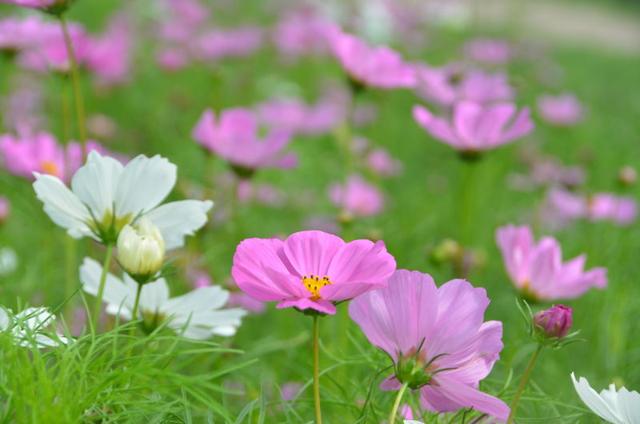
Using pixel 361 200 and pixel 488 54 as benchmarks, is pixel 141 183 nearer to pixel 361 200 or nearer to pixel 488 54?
pixel 361 200

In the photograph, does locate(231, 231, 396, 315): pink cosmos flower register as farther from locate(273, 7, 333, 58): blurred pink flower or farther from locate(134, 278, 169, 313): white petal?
locate(273, 7, 333, 58): blurred pink flower

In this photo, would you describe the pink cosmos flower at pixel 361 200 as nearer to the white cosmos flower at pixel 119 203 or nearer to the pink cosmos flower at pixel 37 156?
the pink cosmos flower at pixel 37 156

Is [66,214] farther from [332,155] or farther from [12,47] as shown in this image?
[332,155]

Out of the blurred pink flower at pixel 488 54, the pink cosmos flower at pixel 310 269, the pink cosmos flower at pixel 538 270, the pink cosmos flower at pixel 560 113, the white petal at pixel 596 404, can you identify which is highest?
the pink cosmos flower at pixel 310 269

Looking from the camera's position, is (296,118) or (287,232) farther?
(296,118)

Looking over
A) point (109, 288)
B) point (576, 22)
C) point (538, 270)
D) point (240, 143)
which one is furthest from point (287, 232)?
point (576, 22)

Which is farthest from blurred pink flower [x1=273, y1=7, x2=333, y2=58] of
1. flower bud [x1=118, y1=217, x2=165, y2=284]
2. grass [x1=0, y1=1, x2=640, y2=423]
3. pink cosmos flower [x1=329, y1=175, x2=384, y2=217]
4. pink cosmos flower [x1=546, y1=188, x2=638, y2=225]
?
flower bud [x1=118, y1=217, x2=165, y2=284]

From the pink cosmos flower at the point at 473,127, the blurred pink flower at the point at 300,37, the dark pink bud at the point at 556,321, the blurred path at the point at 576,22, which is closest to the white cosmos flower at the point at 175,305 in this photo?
the dark pink bud at the point at 556,321
